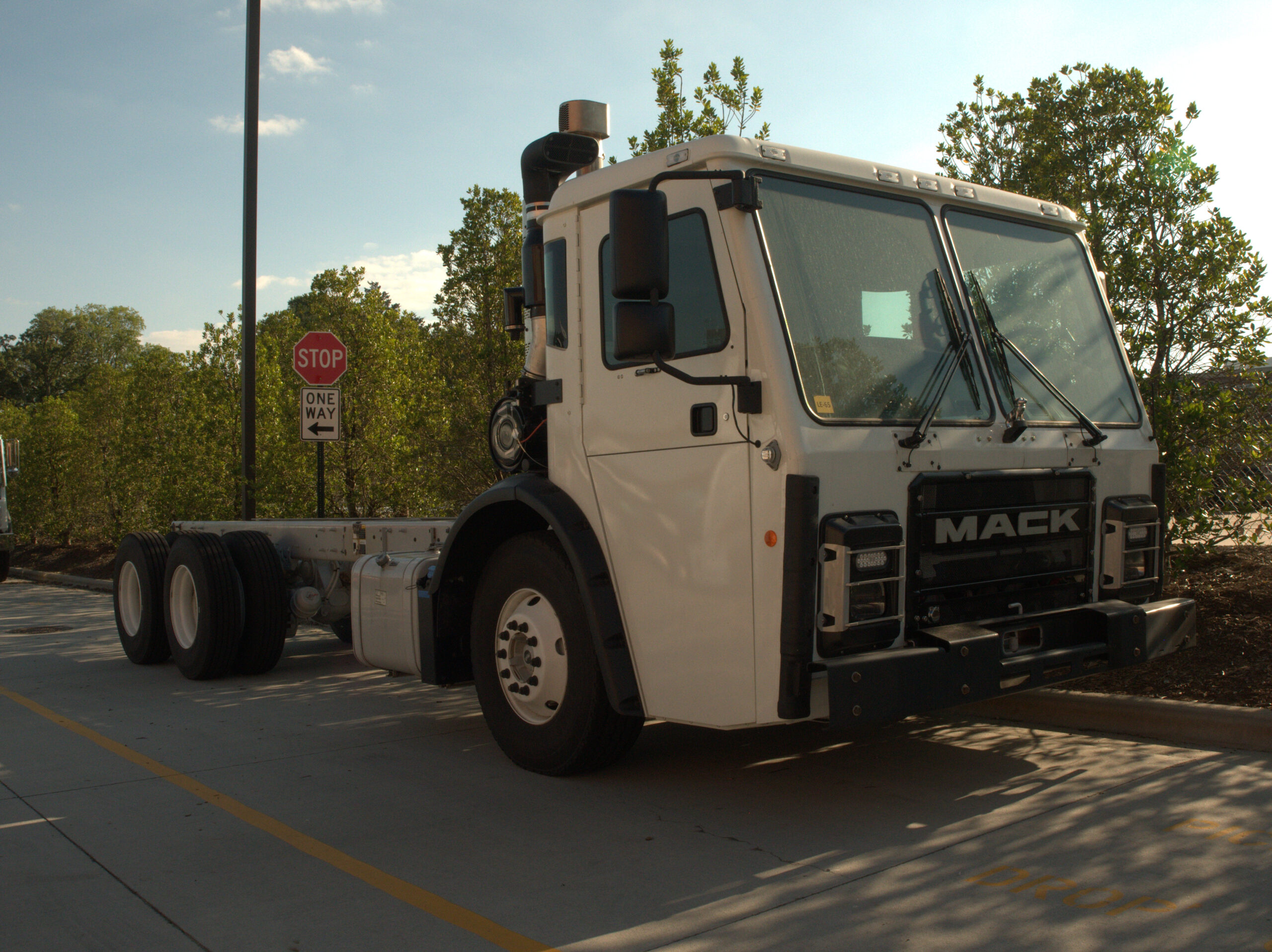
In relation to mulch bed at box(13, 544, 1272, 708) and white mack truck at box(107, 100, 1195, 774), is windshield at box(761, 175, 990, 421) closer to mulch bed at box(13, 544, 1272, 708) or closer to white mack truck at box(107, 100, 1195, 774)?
white mack truck at box(107, 100, 1195, 774)

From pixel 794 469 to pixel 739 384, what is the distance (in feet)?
1.35

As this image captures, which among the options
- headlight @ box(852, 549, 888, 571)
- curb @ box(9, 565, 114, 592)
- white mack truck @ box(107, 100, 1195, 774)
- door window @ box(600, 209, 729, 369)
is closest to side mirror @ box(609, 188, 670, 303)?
white mack truck @ box(107, 100, 1195, 774)

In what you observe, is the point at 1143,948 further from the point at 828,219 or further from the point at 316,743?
the point at 316,743

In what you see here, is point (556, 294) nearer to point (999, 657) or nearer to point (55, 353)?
point (999, 657)

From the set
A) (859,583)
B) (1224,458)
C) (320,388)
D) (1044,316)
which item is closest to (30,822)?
(859,583)

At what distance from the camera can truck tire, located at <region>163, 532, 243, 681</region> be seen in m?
7.96

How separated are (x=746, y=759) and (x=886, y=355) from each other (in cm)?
227

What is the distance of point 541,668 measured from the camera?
5262 mm

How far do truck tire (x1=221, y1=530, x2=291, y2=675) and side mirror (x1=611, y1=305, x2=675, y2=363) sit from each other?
4.78 metres

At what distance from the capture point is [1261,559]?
7984 mm

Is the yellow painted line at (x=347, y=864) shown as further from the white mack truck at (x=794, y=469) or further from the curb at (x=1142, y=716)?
the curb at (x=1142, y=716)

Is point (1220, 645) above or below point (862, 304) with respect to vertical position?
below

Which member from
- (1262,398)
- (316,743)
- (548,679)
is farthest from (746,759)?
(1262,398)

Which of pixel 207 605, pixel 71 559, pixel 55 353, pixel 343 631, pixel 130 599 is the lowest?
pixel 71 559
